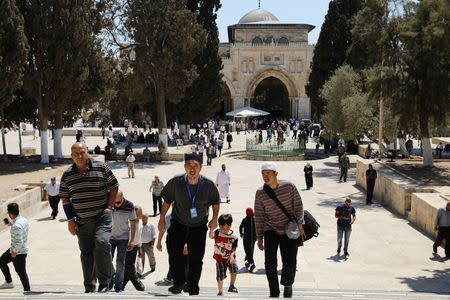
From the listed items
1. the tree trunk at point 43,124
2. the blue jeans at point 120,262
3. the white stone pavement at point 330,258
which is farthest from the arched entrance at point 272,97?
the blue jeans at point 120,262

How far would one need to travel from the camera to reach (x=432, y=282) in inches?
331

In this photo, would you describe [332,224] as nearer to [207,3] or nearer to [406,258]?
[406,258]

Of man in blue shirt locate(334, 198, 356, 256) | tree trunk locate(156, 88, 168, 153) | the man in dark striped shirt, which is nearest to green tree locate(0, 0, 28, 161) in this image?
tree trunk locate(156, 88, 168, 153)

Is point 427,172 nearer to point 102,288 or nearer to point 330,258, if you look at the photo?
point 330,258

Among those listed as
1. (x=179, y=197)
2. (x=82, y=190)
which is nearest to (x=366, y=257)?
(x=179, y=197)

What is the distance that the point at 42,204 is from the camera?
1479cm

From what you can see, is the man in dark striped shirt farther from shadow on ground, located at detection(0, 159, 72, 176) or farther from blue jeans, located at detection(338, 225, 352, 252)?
shadow on ground, located at detection(0, 159, 72, 176)

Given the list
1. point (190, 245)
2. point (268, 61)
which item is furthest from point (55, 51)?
point (268, 61)

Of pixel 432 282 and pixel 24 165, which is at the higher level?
pixel 24 165

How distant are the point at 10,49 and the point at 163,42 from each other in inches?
341

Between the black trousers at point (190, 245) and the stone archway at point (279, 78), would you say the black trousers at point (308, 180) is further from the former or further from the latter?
the stone archway at point (279, 78)

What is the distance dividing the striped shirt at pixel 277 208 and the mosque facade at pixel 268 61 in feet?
152

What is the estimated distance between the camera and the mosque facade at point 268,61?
50.8 metres

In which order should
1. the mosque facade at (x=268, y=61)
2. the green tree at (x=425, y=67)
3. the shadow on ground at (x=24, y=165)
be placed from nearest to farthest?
the green tree at (x=425, y=67) < the shadow on ground at (x=24, y=165) < the mosque facade at (x=268, y=61)
